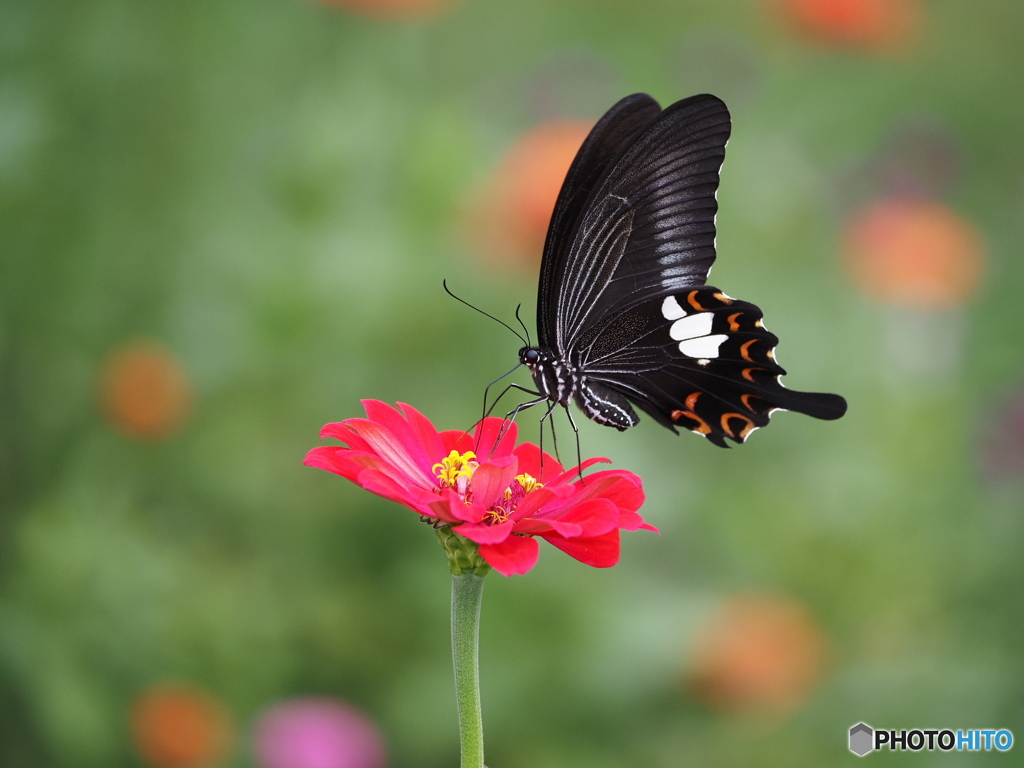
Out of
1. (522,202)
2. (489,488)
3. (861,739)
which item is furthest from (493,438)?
(861,739)

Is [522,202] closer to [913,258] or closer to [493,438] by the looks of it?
[913,258]

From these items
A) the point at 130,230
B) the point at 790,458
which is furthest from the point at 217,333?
the point at 790,458

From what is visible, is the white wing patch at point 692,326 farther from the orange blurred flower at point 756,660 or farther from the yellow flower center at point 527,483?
the orange blurred flower at point 756,660

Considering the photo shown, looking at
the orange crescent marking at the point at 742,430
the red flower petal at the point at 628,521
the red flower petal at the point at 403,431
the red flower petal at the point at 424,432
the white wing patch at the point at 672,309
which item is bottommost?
the red flower petal at the point at 628,521

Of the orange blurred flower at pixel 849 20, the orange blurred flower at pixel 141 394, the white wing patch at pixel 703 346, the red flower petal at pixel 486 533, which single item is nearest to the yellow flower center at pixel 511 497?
the red flower petal at pixel 486 533

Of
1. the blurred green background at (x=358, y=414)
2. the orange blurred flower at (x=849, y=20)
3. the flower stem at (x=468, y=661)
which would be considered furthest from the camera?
the orange blurred flower at (x=849, y=20)

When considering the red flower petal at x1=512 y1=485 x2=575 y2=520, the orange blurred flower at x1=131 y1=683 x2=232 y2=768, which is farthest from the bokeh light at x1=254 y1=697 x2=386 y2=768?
the red flower petal at x1=512 y1=485 x2=575 y2=520
